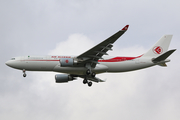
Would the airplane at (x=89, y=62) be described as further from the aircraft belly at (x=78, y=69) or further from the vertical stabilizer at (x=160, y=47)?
the vertical stabilizer at (x=160, y=47)

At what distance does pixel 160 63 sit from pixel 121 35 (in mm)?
12023

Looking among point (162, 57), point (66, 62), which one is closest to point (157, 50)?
point (162, 57)

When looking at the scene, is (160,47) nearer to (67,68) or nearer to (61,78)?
(67,68)

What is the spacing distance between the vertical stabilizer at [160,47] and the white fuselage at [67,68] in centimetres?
291

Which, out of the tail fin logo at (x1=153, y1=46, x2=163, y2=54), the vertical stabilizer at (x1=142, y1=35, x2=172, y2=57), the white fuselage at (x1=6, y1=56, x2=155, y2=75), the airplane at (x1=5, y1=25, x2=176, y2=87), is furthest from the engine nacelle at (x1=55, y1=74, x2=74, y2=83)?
the tail fin logo at (x1=153, y1=46, x2=163, y2=54)

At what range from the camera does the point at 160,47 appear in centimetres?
4928

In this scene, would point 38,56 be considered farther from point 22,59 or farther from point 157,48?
point 157,48

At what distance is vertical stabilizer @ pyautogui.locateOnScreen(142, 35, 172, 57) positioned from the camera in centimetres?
4856

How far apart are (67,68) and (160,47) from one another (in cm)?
1666

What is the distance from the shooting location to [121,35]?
36844 millimetres

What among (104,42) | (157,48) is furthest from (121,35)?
(157,48)

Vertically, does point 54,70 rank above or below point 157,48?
below

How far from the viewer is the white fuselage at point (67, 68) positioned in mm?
42781

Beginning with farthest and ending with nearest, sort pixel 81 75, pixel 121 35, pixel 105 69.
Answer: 1. pixel 81 75
2. pixel 105 69
3. pixel 121 35
